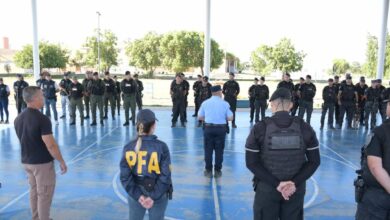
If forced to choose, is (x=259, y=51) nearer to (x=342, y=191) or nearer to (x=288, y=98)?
(x=342, y=191)

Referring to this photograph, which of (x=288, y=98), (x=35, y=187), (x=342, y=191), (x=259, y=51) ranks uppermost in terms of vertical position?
(x=259, y=51)

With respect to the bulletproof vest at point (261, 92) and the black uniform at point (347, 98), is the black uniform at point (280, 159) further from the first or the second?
the black uniform at point (347, 98)

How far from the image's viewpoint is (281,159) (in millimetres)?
2834

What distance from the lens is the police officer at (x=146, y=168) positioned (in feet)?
9.01

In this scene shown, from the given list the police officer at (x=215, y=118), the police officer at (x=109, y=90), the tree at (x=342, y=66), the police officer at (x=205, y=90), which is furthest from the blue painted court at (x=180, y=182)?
the tree at (x=342, y=66)

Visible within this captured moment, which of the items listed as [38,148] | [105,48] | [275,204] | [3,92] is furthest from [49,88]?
[105,48]

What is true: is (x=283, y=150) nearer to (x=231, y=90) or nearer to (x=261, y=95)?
(x=231, y=90)

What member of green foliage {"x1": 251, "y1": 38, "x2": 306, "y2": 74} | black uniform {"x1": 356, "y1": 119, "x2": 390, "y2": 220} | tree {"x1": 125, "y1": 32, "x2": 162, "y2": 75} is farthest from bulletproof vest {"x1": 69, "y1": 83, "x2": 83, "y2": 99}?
tree {"x1": 125, "y1": 32, "x2": 162, "y2": 75}

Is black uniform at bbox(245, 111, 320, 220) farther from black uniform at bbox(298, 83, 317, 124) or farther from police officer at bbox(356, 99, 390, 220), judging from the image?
black uniform at bbox(298, 83, 317, 124)

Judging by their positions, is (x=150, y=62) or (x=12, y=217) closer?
(x=12, y=217)

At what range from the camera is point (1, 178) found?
589 centimetres

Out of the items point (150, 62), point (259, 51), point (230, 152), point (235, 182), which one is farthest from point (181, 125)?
point (150, 62)

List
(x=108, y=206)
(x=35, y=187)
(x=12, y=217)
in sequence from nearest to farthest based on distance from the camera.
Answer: (x=35, y=187) < (x=12, y=217) < (x=108, y=206)

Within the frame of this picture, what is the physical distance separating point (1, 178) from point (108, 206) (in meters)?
2.44
